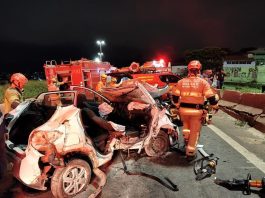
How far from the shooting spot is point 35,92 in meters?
24.5

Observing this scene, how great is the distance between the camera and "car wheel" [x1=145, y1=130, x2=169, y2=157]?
6.04 metres

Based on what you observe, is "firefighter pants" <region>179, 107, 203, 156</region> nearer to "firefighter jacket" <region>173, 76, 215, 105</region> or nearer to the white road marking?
"firefighter jacket" <region>173, 76, 215, 105</region>

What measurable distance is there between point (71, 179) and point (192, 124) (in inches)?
92.9

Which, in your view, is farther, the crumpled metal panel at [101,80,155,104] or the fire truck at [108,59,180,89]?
the fire truck at [108,59,180,89]

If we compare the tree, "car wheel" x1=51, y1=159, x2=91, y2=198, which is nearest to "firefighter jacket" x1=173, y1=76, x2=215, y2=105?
"car wheel" x1=51, y1=159, x2=91, y2=198

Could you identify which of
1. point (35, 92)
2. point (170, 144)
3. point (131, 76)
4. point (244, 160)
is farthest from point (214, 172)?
point (35, 92)

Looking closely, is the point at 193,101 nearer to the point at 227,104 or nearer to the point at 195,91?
the point at 195,91

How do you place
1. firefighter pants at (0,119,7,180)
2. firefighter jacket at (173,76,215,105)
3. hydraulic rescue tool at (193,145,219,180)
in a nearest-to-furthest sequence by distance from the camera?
firefighter pants at (0,119,7,180) → hydraulic rescue tool at (193,145,219,180) → firefighter jacket at (173,76,215,105)

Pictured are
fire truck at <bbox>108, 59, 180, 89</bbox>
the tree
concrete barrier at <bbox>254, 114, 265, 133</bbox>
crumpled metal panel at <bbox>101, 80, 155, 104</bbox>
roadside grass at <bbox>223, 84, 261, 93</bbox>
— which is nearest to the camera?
crumpled metal panel at <bbox>101, 80, 155, 104</bbox>

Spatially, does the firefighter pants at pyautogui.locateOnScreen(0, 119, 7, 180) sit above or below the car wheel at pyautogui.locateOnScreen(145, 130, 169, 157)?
above

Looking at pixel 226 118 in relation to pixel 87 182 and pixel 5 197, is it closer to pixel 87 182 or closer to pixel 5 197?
pixel 87 182

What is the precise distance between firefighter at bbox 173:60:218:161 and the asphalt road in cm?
57

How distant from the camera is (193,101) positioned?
5270mm

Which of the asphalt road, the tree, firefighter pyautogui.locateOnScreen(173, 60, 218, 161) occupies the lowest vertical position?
the asphalt road
